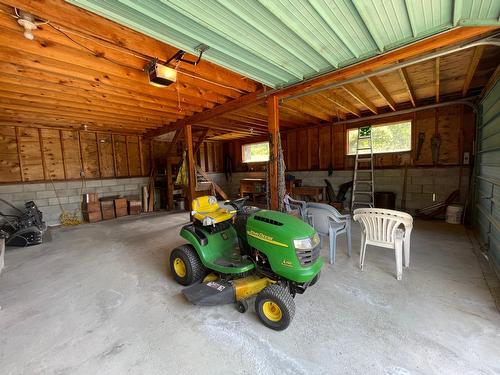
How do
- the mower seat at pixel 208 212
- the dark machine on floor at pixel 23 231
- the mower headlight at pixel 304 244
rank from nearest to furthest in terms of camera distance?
the mower headlight at pixel 304 244 → the mower seat at pixel 208 212 → the dark machine on floor at pixel 23 231

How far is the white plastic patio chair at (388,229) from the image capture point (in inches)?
91.1

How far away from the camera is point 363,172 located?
594 cm

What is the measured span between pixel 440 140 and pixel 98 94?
22.4 ft

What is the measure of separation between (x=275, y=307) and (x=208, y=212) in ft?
3.77

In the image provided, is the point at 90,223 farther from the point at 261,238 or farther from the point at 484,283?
the point at 484,283

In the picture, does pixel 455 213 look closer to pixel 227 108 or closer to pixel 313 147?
pixel 313 147

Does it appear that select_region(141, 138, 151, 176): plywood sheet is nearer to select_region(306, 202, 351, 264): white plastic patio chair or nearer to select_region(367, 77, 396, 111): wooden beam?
select_region(306, 202, 351, 264): white plastic patio chair

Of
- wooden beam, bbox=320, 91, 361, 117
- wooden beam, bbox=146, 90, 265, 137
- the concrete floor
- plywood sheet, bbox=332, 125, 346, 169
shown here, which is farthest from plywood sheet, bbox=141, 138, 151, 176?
plywood sheet, bbox=332, 125, 346, 169

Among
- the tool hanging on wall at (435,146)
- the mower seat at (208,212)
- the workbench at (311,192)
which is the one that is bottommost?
the workbench at (311,192)

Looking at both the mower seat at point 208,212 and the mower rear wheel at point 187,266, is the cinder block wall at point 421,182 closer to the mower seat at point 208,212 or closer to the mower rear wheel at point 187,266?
the mower seat at point 208,212

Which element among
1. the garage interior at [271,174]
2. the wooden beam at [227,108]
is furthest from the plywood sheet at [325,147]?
the wooden beam at [227,108]

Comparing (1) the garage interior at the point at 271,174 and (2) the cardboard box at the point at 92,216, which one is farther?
(2) the cardboard box at the point at 92,216

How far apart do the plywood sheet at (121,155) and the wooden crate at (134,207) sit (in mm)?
1073

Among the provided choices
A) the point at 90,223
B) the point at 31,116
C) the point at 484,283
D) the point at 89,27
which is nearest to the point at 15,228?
the point at 90,223
